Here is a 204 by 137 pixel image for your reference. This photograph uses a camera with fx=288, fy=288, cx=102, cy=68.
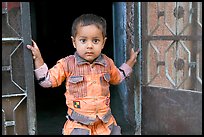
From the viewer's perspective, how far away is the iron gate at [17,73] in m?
2.14

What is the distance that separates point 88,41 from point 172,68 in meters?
0.79

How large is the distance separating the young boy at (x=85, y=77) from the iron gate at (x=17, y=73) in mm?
98

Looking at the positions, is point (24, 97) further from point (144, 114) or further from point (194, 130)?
point (194, 130)

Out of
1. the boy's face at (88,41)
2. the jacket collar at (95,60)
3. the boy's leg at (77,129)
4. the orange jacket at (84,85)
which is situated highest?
the boy's face at (88,41)

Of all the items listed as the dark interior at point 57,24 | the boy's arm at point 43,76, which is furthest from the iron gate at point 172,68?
the dark interior at point 57,24

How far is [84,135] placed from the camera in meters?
2.11

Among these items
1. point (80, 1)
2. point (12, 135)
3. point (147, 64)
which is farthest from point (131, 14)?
point (80, 1)

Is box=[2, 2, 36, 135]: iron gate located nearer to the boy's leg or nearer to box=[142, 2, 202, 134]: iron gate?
the boy's leg

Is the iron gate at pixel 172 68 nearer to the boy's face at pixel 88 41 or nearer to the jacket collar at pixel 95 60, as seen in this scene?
the jacket collar at pixel 95 60

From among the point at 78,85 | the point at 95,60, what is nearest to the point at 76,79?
the point at 78,85

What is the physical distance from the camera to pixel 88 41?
A: 2090 mm

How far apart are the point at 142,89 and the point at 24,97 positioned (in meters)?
1.05

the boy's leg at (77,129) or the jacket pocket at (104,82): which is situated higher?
the jacket pocket at (104,82)

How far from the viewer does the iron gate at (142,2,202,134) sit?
2232 mm
